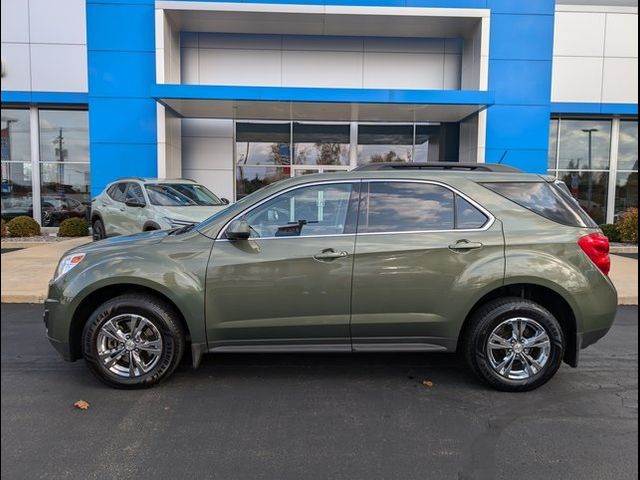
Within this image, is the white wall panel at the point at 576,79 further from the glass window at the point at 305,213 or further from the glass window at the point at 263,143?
the glass window at the point at 305,213

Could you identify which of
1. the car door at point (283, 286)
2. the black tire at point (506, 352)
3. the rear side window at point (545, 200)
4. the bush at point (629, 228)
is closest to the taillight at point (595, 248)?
the rear side window at point (545, 200)

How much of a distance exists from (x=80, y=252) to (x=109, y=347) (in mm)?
841

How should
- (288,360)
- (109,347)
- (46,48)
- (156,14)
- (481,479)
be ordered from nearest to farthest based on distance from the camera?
(481,479) → (109,347) → (288,360) → (156,14) → (46,48)

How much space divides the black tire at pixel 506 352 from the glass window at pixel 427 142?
12.7 meters

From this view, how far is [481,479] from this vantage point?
118 inches

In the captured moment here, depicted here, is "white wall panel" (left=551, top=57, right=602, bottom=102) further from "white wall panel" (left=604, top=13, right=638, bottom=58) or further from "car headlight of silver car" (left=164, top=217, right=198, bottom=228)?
"car headlight of silver car" (left=164, top=217, right=198, bottom=228)

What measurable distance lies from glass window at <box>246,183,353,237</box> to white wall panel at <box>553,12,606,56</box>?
14.5m

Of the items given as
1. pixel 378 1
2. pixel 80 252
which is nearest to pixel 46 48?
pixel 378 1

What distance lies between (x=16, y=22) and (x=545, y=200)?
1673 centimetres

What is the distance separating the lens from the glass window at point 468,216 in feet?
13.8

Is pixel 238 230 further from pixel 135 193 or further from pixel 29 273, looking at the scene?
pixel 135 193

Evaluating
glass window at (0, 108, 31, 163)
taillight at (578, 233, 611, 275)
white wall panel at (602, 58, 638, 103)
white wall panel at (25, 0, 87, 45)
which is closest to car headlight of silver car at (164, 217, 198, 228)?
taillight at (578, 233, 611, 275)

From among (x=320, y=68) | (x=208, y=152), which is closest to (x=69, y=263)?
(x=208, y=152)

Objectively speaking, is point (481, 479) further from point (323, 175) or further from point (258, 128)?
point (258, 128)
